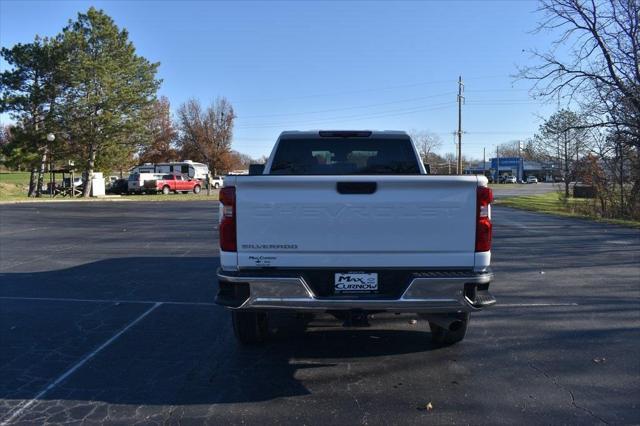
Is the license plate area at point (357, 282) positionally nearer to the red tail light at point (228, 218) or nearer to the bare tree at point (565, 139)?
the red tail light at point (228, 218)

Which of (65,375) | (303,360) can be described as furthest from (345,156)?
(65,375)

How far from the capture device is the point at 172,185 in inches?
1943

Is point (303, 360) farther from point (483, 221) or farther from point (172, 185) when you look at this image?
point (172, 185)

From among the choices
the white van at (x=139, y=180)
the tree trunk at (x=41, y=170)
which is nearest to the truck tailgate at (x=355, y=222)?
the tree trunk at (x=41, y=170)

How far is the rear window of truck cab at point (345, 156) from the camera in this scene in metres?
6.14

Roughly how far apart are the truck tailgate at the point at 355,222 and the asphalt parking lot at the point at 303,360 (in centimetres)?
104

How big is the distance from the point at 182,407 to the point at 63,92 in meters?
41.9

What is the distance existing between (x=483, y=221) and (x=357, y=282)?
3.50ft

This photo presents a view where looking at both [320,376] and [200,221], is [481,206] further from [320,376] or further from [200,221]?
[200,221]

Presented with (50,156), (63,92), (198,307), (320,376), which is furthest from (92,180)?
(320,376)

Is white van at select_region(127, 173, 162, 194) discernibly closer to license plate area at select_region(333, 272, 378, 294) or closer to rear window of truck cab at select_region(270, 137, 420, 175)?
rear window of truck cab at select_region(270, 137, 420, 175)

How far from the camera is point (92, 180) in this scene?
4241cm

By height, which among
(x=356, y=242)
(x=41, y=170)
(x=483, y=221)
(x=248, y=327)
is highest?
(x=41, y=170)

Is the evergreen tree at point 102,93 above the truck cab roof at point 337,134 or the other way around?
above
